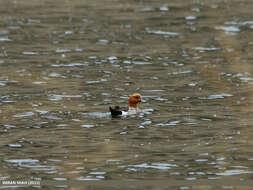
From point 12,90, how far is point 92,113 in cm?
450

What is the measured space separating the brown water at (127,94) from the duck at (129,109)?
27 centimetres

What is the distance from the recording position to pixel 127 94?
24.0 meters

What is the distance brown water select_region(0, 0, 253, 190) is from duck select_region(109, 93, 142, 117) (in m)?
0.27

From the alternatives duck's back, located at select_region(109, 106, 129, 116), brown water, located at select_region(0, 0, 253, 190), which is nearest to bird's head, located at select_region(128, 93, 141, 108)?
brown water, located at select_region(0, 0, 253, 190)

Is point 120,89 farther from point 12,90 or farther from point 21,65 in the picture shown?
point 21,65

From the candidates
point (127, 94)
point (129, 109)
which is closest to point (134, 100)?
point (129, 109)

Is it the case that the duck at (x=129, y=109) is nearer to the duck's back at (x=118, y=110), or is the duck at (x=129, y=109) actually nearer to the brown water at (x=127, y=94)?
the duck's back at (x=118, y=110)

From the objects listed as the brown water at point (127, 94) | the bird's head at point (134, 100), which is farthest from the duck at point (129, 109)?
the brown water at point (127, 94)

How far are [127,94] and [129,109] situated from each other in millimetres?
3032

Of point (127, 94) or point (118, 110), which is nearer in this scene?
point (118, 110)

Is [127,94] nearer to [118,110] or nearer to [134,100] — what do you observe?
[134,100]

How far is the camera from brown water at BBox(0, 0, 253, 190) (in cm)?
1537

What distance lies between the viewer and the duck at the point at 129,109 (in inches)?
808

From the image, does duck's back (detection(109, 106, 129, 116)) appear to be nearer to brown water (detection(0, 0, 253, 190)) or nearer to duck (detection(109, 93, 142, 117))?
duck (detection(109, 93, 142, 117))
